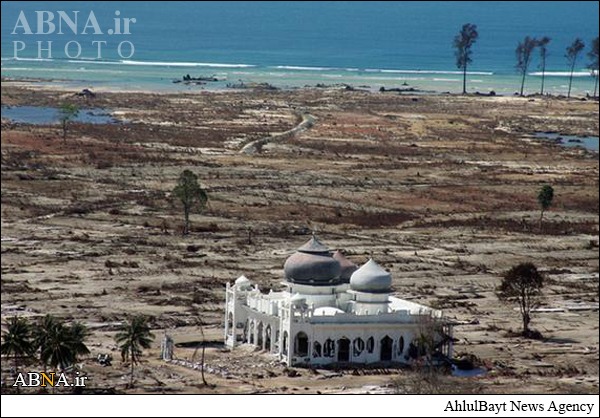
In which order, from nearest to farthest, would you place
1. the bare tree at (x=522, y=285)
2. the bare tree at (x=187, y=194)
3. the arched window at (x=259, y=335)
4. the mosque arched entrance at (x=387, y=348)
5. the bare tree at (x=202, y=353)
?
the bare tree at (x=202, y=353) < the mosque arched entrance at (x=387, y=348) < the arched window at (x=259, y=335) < the bare tree at (x=522, y=285) < the bare tree at (x=187, y=194)

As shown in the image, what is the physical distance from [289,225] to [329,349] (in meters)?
33.1

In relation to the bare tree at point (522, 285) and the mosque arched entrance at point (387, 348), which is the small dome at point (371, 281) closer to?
the mosque arched entrance at point (387, 348)

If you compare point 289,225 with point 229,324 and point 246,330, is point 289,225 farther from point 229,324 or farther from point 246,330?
point 246,330

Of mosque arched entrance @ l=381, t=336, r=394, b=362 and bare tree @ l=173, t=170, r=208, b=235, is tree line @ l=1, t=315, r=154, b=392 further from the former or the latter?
bare tree @ l=173, t=170, r=208, b=235

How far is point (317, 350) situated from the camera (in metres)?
50.1

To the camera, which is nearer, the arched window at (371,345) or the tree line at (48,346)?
the tree line at (48,346)

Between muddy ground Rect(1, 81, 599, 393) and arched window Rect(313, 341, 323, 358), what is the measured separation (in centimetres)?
133

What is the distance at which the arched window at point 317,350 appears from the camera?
50.1 meters

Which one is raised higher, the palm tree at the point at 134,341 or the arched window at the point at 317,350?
the palm tree at the point at 134,341

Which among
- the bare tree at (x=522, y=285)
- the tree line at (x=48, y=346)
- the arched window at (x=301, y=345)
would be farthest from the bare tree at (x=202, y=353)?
the bare tree at (x=522, y=285)

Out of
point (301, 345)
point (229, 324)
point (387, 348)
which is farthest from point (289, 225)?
point (301, 345)

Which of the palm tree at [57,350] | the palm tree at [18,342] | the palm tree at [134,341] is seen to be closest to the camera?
the palm tree at [57,350]

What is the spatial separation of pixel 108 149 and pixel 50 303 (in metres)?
57.6

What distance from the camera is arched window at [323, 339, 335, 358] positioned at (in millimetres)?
50219
